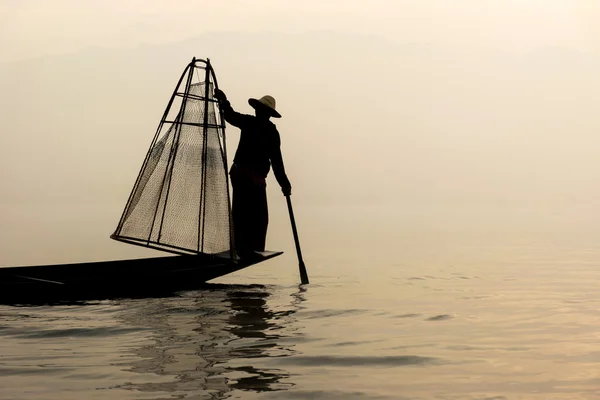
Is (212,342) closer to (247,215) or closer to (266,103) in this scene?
(247,215)

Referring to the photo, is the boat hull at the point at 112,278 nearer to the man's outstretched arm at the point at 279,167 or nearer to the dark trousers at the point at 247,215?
the dark trousers at the point at 247,215

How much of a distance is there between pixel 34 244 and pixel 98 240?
3864mm

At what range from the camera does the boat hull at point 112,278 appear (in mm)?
12180

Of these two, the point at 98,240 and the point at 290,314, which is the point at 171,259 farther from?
the point at 98,240

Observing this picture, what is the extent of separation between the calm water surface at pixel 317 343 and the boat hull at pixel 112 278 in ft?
1.04

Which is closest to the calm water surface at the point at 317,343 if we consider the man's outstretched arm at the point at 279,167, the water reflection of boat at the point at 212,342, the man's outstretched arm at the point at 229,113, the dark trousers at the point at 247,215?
the water reflection of boat at the point at 212,342

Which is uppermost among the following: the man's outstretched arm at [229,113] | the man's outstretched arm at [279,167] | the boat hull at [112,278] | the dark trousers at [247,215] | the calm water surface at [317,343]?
the man's outstretched arm at [229,113]

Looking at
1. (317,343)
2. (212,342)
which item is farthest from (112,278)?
(317,343)

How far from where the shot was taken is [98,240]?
35031 millimetres

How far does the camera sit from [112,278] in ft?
41.7

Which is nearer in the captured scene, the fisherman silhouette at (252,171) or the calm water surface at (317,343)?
the calm water surface at (317,343)

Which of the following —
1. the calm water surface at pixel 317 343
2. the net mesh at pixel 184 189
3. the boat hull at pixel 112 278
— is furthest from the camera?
the net mesh at pixel 184 189

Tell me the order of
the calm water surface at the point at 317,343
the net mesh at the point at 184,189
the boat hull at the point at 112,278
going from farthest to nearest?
1. the net mesh at the point at 184,189
2. the boat hull at the point at 112,278
3. the calm water surface at the point at 317,343

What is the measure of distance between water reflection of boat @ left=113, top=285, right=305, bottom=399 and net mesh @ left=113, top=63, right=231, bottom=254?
3.25 ft
